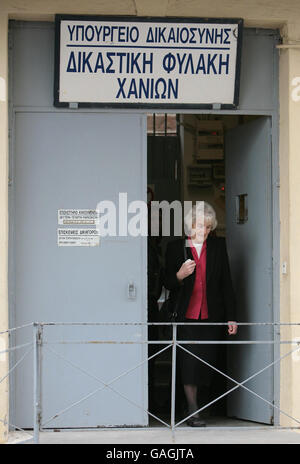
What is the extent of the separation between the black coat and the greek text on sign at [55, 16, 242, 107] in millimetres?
1219

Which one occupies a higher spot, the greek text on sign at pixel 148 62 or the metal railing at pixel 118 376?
the greek text on sign at pixel 148 62

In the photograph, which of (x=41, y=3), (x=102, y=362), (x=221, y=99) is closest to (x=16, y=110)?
(x=41, y=3)

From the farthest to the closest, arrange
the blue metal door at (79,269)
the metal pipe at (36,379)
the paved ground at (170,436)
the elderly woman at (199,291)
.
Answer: the elderly woman at (199,291), the blue metal door at (79,269), the paved ground at (170,436), the metal pipe at (36,379)

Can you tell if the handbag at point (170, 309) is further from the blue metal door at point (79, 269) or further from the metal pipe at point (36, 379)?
the metal pipe at point (36, 379)

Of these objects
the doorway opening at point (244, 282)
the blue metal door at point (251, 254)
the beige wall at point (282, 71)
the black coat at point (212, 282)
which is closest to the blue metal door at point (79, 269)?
the beige wall at point (282, 71)

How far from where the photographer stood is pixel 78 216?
22.4ft

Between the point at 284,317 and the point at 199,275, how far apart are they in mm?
777

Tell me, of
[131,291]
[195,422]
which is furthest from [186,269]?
[195,422]

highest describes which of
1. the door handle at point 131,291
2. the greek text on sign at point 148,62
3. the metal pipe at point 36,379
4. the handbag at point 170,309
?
the greek text on sign at point 148,62

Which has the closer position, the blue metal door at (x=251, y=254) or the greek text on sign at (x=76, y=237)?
the greek text on sign at (x=76, y=237)

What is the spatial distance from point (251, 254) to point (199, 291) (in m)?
0.64

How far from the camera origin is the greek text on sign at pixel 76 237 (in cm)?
681

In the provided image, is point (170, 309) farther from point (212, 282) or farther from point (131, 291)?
point (131, 291)

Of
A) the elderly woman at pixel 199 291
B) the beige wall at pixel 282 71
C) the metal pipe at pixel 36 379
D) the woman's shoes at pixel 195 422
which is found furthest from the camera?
the elderly woman at pixel 199 291
